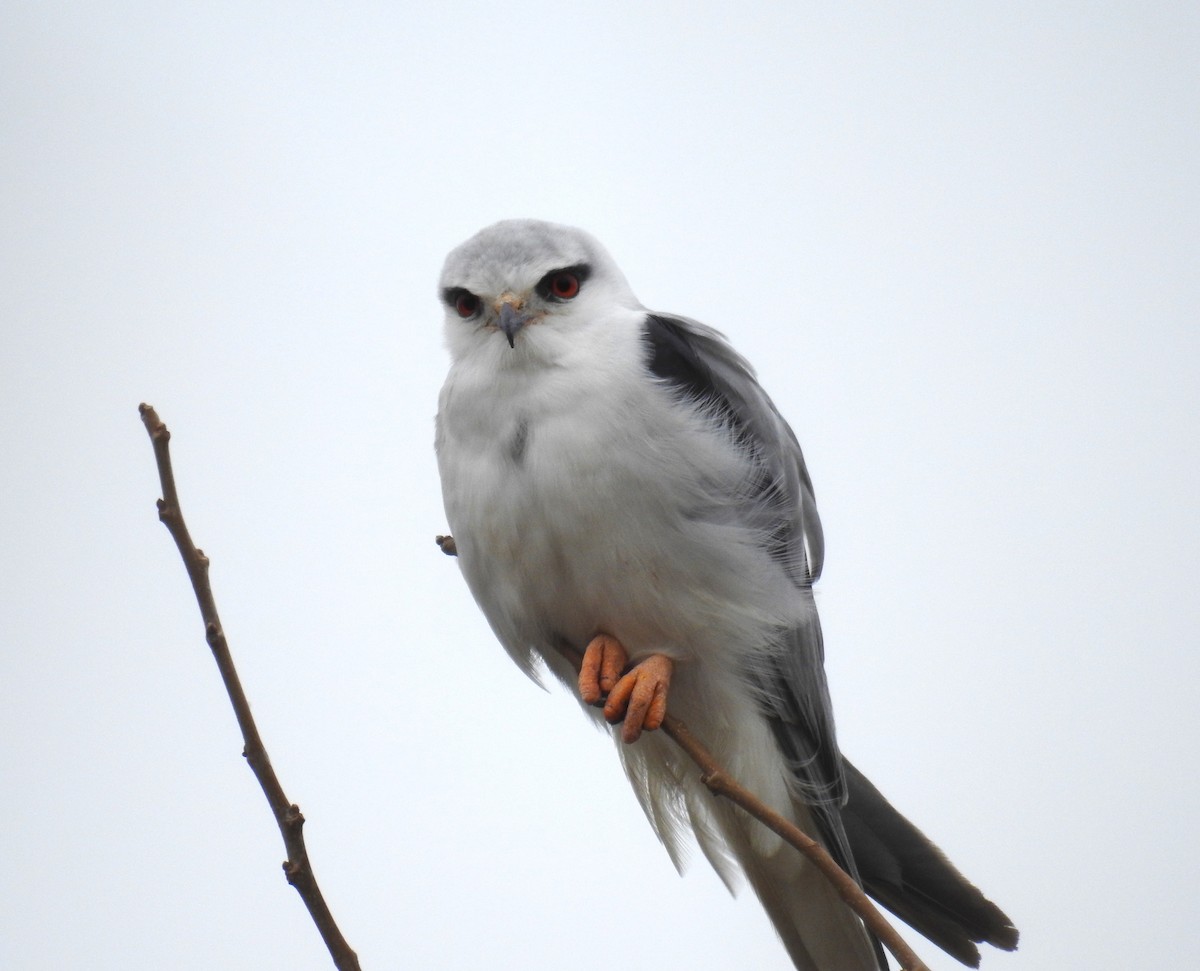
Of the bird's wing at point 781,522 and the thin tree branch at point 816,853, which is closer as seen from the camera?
the thin tree branch at point 816,853

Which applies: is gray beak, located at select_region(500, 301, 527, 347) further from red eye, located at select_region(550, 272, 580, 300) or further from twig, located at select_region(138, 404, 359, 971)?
twig, located at select_region(138, 404, 359, 971)

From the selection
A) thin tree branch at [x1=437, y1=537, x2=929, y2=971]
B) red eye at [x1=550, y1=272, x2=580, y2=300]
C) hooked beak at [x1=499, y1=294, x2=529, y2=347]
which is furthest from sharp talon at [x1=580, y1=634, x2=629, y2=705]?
red eye at [x1=550, y1=272, x2=580, y2=300]

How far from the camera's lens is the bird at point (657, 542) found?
321 cm

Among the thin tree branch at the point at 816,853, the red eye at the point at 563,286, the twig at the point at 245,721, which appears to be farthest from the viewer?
the red eye at the point at 563,286

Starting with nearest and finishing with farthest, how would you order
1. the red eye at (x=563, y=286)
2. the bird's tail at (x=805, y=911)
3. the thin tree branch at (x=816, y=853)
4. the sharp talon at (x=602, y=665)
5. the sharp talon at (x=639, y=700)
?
1. the thin tree branch at (x=816, y=853)
2. the sharp talon at (x=639, y=700)
3. the sharp talon at (x=602, y=665)
4. the red eye at (x=563, y=286)
5. the bird's tail at (x=805, y=911)

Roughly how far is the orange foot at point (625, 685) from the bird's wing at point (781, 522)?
1.09ft

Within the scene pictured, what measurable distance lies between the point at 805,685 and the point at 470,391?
4.12ft

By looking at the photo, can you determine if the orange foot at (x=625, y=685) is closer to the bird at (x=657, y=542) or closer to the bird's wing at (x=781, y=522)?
the bird at (x=657, y=542)

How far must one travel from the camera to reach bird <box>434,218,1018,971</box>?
3.21 metres

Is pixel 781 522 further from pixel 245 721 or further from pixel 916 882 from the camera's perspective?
pixel 245 721

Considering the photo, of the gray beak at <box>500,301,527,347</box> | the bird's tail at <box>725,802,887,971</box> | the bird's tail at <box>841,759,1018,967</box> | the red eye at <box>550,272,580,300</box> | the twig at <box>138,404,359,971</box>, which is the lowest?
the bird's tail at <box>725,802,887,971</box>

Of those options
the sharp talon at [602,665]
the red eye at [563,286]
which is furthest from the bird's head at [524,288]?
the sharp talon at [602,665]

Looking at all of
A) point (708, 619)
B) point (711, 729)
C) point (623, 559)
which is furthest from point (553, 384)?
point (711, 729)

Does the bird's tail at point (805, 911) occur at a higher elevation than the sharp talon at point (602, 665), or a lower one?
lower
